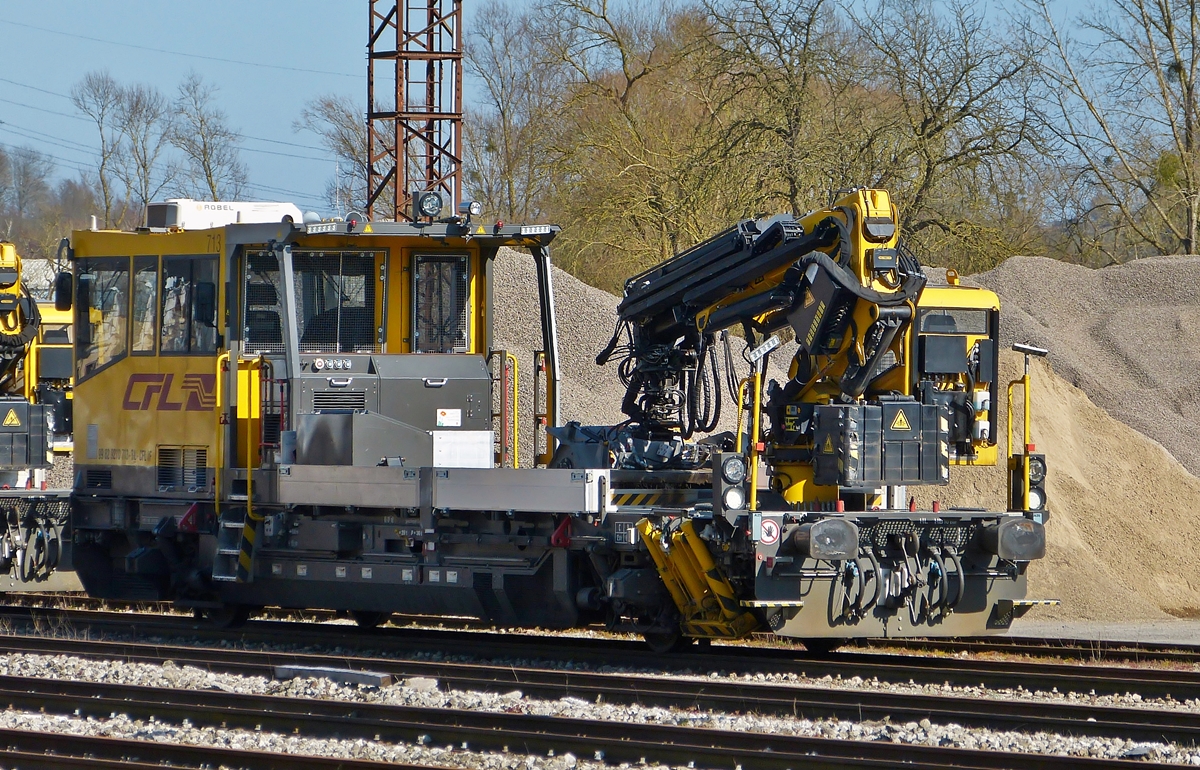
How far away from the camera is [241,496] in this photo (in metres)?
12.0

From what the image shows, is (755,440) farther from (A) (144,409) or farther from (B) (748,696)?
(A) (144,409)

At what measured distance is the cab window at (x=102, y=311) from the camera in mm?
12852

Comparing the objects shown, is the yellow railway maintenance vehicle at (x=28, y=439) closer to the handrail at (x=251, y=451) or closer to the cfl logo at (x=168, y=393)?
the cfl logo at (x=168, y=393)

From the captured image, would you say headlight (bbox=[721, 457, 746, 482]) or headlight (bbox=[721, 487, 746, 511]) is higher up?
headlight (bbox=[721, 457, 746, 482])

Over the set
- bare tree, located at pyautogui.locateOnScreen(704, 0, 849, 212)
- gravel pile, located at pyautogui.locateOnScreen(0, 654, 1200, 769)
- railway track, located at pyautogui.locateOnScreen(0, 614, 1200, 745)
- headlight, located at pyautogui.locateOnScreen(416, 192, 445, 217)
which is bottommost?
gravel pile, located at pyautogui.locateOnScreen(0, 654, 1200, 769)

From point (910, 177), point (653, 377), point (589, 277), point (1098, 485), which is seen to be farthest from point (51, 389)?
point (910, 177)

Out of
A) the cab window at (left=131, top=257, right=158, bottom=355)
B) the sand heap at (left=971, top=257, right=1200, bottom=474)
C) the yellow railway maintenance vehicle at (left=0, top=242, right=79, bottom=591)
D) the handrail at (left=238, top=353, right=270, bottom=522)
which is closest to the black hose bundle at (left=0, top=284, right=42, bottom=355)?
the yellow railway maintenance vehicle at (left=0, top=242, right=79, bottom=591)

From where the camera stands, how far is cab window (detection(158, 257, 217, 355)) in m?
12.2

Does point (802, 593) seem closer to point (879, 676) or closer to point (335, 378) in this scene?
point (879, 676)

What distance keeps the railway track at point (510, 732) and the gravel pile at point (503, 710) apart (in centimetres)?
13

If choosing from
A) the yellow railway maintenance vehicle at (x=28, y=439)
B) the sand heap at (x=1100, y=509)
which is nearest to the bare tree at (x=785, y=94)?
the sand heap at (x=1100, y=509)

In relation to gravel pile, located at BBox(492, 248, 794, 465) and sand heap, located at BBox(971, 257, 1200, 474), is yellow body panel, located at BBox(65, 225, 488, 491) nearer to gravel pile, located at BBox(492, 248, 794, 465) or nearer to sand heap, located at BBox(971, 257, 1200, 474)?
gravel pile, located at BBox(492, 248, 794, 465)

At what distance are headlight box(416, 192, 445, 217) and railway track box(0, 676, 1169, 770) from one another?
15.5 ft

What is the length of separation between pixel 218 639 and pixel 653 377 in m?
4.39
